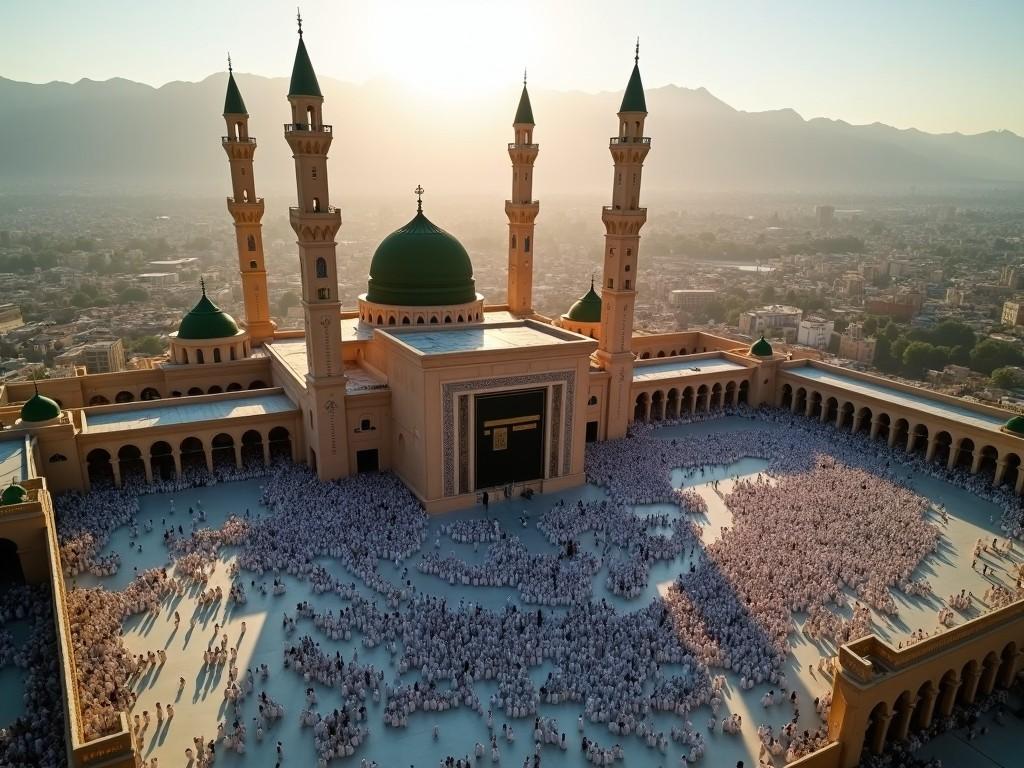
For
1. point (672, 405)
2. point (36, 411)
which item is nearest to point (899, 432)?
point (672, 405)

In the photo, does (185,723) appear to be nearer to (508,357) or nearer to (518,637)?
(518,637)

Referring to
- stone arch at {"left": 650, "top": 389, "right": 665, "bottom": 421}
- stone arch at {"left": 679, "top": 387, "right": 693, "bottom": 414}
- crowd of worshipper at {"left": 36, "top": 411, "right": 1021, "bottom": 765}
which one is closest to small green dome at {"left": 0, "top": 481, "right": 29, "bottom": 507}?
crowd of worshipper at {"left": 36, "top": 411, "right": 1021, "bottom": 765}

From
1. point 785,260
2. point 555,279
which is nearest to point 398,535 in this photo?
point 555,279

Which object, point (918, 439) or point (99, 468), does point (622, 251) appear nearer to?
point (918, 439)

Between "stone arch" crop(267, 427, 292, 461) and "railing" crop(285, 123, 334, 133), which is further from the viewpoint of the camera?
"stone arch" crop(267, 427, 292, 461)

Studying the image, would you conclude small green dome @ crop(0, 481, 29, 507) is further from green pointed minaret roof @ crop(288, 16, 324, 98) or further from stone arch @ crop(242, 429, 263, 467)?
green pointed minaret roof @ crop(288, 16, 324, 98)

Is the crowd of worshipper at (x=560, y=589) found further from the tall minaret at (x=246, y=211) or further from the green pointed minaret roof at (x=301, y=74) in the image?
the green pointed minaret roof at (x=301, y=74)

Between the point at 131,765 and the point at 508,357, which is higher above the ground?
the point at 508,357
